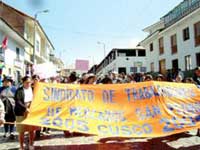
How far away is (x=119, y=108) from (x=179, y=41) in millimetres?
23361

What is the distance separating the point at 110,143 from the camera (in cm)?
746

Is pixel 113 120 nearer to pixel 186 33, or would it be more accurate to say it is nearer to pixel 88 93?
pixel 88 93

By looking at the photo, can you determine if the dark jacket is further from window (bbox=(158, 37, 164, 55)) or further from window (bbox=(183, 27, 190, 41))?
window (bbox=(158, 37, 164, 55))

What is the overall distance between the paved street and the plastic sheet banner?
3.08 feet

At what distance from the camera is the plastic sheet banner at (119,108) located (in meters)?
5.94

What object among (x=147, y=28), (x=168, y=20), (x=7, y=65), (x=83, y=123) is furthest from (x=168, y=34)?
(x=83, y=123)

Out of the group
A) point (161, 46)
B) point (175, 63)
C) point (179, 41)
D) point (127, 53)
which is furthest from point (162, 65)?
point (127, 53)

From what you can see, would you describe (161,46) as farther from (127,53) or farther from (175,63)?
(127,53)

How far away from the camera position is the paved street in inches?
277

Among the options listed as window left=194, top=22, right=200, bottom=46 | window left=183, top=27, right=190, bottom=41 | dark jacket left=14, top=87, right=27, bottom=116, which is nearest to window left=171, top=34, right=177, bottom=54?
window left=183, top=27, right=190, bottom=41

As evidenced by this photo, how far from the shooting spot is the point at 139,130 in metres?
5.96

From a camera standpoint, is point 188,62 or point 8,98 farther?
point 188,62

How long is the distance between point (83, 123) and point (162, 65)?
29.4m

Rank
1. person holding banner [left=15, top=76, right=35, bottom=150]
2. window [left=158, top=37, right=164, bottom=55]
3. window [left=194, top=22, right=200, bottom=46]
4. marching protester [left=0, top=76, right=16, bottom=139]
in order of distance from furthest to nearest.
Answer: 1. window [left=158, top=37, right=164, bottom=55]
2. window [left=194, top=22, right=200, bottom=46]
3. marching protester [left=0, top=76, right=16, bottom=139]
4. person holding banner [left=15, top=76, right=35, bottom=150]
